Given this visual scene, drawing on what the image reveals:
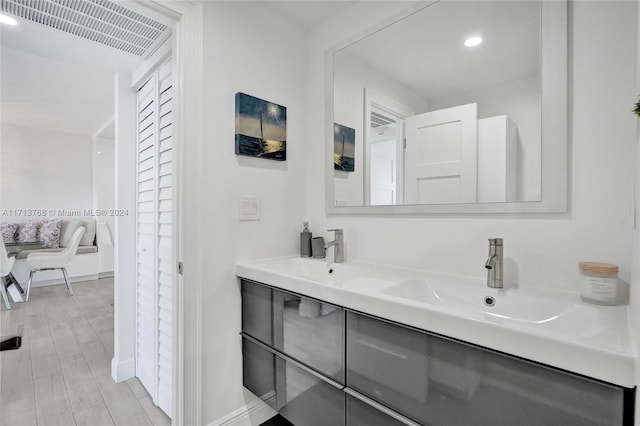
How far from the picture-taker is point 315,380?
121 centimetres

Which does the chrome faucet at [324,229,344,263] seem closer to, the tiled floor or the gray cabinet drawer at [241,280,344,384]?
the gray cabinet drawer at [241,280,344,384]

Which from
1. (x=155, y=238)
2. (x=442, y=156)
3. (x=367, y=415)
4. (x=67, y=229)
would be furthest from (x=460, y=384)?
(x=67, y=229)

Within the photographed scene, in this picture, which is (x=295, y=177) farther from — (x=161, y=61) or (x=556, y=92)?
(x=556, y=92)

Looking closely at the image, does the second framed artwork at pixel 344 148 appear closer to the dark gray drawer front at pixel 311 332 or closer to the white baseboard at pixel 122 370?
the dark gray drawer front at pixel 311 332

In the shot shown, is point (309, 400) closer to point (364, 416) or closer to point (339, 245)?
point (364, 416)

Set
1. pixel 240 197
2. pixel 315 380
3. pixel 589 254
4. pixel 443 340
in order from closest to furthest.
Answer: pixel 443 340 < pixel 589 254 < pixel 315 380 < pixel 240 197

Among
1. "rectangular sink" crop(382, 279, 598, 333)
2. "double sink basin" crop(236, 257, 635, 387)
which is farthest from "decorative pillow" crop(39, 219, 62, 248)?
"rectangular sink" crop(382, 279, 598, 333)

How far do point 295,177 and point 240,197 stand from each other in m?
0.41

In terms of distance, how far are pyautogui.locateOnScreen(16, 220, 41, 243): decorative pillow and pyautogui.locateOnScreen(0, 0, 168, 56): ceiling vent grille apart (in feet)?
6.30

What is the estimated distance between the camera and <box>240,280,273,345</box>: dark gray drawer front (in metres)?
1.43

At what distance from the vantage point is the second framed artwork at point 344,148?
5.63 feet

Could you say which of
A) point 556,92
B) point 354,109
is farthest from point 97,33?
point 556,92

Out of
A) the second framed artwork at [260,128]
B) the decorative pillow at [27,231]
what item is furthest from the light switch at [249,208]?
the decorative pillow at [27,231]

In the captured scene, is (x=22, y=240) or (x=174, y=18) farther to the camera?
(x=22, y=240)
